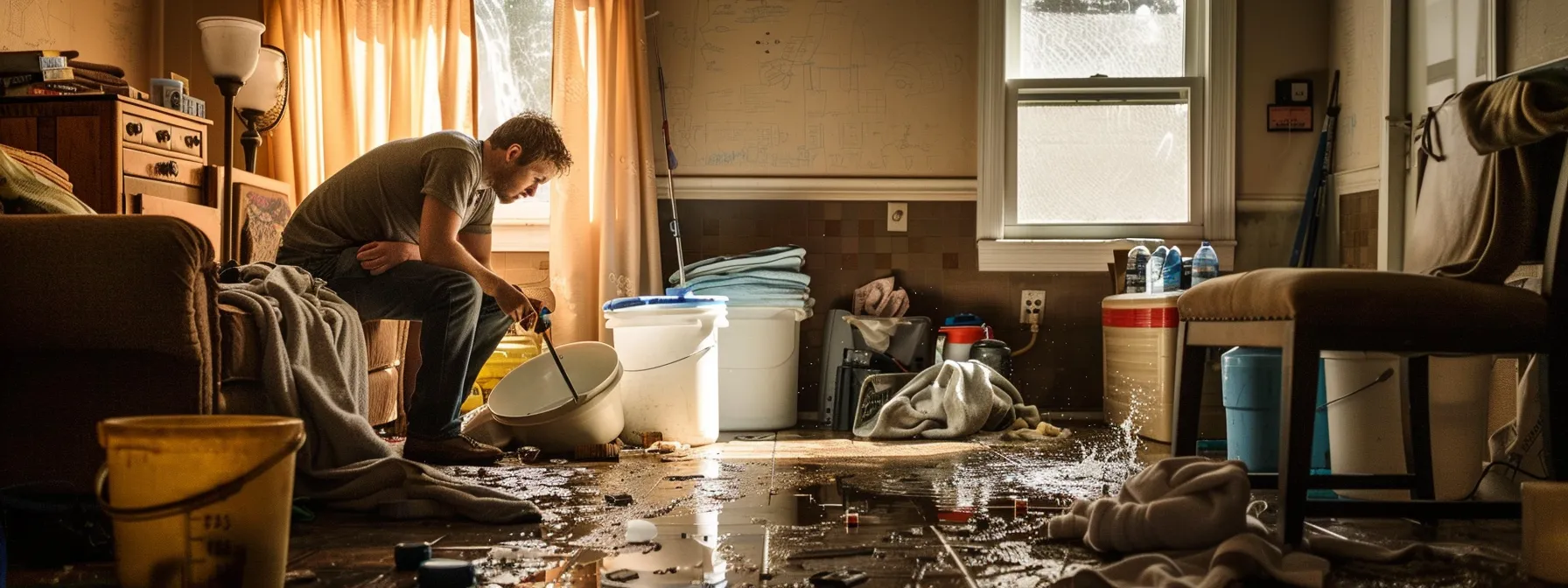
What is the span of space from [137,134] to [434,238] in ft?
3.51

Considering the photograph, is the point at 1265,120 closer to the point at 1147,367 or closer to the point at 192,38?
the point at 1147,367

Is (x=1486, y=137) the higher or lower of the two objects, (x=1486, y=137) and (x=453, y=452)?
the higher

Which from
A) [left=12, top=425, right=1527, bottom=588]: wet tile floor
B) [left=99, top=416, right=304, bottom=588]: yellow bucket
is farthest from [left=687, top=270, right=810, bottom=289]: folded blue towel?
[left=99, top=416, right=304, bottom=588]: yellow bucket

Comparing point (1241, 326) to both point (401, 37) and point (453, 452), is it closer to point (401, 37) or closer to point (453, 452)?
point (453, 452)

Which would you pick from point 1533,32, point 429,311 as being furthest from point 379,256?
point 1533,32

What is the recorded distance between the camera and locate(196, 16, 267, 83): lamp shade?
136 inches

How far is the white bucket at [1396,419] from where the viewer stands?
87.1 inches

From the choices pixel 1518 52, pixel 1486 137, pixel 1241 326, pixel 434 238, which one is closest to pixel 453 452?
pixel 434 238

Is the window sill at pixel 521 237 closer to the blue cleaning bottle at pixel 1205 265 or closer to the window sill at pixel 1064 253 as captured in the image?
the window sill at pixel 1064 253

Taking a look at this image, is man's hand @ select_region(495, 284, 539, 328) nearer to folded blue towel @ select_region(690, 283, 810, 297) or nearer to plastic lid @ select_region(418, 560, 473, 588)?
folded blue towel @ select_region(690, 283, 810, 297)

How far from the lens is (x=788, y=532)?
1844mm

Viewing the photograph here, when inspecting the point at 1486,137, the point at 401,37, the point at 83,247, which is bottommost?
the point at 83,247

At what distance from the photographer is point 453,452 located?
109 inches

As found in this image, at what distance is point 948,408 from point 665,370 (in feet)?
3.01
